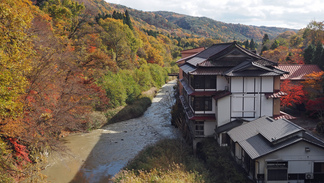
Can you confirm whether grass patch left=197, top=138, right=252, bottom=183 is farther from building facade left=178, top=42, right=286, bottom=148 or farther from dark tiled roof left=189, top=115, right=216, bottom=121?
dark tiled roof left=189, top=115, right=216, bottom=121

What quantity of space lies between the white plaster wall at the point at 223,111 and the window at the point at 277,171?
565 centimetres

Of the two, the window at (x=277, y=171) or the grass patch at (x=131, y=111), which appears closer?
the window at (x=277, y=171)

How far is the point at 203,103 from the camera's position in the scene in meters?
18.9

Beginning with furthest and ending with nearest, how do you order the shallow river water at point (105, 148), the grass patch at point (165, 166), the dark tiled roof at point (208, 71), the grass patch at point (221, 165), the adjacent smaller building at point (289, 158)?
the dark tiled roof at point (208, 71) → the shallow river water at point (105, 148) → the grass patch at point (221, 165) → the grass patch at point (165, 166) → the adjacent smaller building at point (289, 158)

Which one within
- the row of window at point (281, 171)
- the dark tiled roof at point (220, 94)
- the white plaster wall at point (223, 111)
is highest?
the dark tiled roof at point (220, 94)

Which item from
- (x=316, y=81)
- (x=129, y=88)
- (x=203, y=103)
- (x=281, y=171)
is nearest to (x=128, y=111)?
(x=129, y=88)

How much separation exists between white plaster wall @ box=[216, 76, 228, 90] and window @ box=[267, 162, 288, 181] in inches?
297

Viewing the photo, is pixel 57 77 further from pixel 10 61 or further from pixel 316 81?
pixel 316 81

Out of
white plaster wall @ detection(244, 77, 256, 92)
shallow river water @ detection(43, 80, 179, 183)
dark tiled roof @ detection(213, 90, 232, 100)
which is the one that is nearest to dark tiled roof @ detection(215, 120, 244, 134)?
dark tiled roof @ detection(213, 90, 232, 100)

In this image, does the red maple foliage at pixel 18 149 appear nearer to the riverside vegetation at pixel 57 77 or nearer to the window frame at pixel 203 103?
the riverside vegetation at pixel 57 77

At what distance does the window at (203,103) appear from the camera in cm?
1891

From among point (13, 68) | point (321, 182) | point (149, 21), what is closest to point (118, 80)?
point (13, 68)

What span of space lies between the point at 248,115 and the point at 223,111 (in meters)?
1.91

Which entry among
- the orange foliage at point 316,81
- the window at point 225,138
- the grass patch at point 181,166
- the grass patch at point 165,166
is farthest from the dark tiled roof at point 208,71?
the orange foliage at point 316,81
